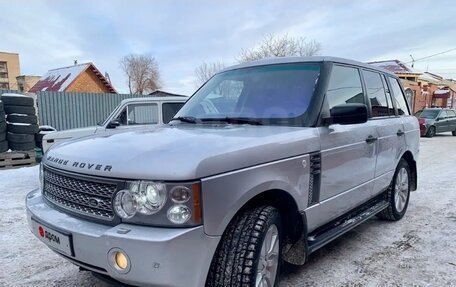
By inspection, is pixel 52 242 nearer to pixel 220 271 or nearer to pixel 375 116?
pixel 220 271

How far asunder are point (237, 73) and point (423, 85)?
119ft

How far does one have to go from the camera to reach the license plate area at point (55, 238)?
218cm

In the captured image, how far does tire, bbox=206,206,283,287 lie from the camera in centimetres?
218

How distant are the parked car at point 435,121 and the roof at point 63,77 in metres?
22.5

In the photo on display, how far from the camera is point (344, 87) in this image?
3.59 metres

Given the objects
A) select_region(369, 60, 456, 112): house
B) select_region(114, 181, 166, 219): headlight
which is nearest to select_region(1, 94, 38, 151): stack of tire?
select_region(114, 181, 166, 219): headlight

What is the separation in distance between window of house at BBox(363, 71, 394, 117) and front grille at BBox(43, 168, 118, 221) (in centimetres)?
313

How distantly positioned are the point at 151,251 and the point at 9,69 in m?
71.8

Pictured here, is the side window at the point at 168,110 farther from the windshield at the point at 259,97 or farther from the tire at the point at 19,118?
the tire at the point at 19,118

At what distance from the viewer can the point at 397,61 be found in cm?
3534

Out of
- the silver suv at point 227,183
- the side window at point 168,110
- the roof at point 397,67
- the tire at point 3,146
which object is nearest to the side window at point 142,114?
the side window at point 168,110

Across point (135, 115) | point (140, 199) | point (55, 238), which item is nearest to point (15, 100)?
point (135, 115)

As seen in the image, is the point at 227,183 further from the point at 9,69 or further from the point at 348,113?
the point at 9,69

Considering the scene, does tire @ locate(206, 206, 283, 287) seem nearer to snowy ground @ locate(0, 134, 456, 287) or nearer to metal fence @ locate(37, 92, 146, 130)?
snowy ground @ locate(0, 134, 456, 287)
